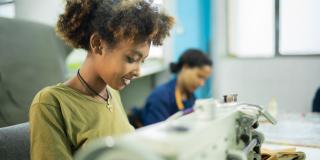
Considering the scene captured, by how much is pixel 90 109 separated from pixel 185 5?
2787 mm

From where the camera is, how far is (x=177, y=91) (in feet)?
8.23

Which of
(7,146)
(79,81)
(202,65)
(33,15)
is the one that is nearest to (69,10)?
(79,81)

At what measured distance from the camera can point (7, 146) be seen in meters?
1.19

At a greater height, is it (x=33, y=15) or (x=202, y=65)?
(x=33, y=15)

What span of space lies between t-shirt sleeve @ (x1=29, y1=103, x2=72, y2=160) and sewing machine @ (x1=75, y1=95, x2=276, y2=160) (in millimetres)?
281

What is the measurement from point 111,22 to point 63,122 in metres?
0.30

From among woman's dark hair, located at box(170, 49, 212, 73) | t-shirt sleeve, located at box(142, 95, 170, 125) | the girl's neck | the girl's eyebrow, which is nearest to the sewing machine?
the girl's eyebrow

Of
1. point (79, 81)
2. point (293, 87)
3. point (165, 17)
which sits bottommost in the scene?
point (293, 87)

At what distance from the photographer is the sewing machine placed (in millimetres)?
596

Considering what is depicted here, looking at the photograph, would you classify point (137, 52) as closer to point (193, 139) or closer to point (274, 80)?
point (193, 139)

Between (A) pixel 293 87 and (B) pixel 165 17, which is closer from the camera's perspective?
(B) pixel 165 17

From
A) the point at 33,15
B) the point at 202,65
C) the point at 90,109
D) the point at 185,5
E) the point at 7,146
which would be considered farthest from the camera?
the point at 185,5

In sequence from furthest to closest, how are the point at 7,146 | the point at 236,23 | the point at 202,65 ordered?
1. the point at 236,23
2. the point at 202,65
3. the point at 7,146

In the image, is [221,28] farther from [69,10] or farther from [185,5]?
[69,10]
